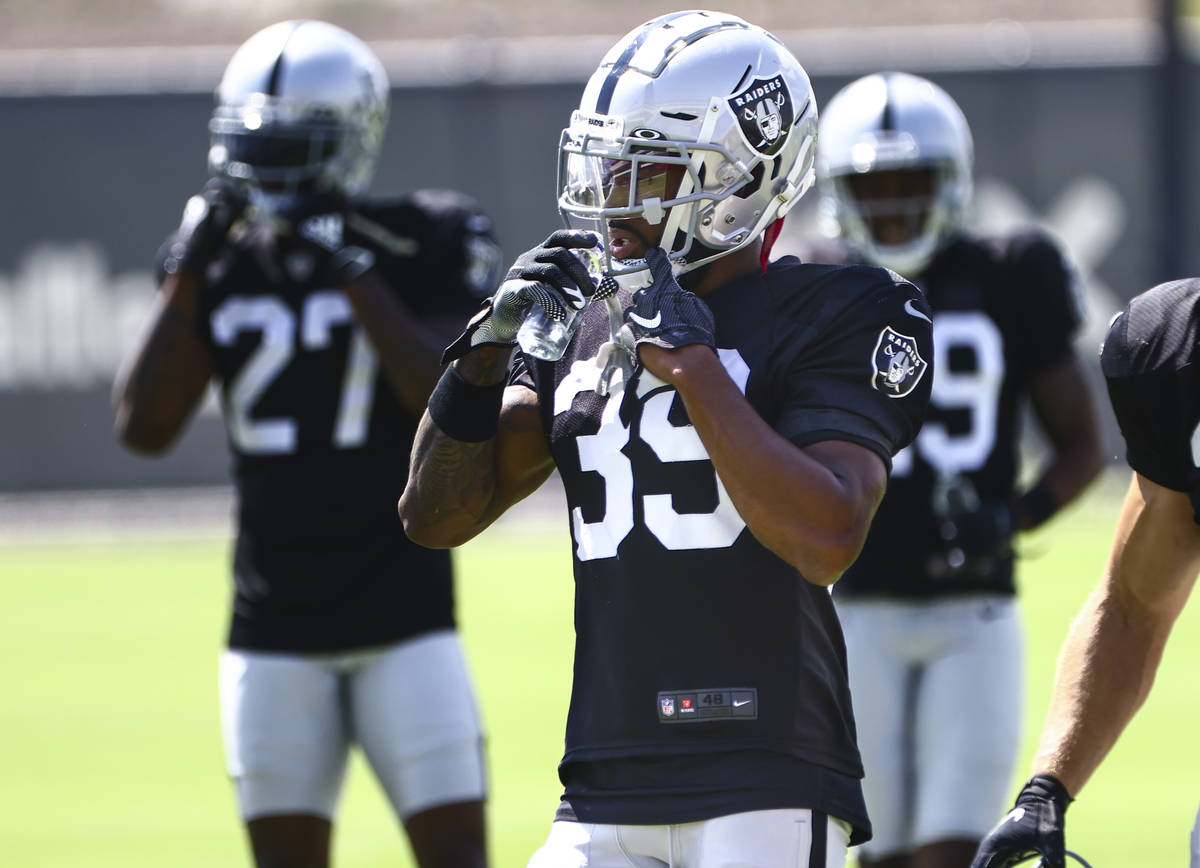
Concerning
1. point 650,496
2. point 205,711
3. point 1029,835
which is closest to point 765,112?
point 650,496

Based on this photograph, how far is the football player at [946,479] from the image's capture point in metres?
4.38

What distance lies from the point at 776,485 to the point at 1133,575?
745 millimetres

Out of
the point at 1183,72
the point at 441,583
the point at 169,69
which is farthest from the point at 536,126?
the point at 441,583

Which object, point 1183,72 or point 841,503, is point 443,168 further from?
point 841,503

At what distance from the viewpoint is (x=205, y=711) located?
773 cm

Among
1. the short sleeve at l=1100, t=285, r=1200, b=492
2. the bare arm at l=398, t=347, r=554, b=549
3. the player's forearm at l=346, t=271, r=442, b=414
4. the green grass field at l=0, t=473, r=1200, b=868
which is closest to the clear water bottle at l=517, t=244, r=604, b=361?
the bare arm at l=398, t=347, r=554, b=549

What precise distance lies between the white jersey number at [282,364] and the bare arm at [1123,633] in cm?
182

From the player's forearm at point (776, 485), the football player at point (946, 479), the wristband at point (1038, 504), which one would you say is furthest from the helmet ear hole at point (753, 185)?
the wristband at point (1038, 504)

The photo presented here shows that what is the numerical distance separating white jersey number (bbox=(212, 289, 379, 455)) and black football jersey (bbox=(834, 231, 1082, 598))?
124 cm

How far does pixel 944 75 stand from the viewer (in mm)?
13547

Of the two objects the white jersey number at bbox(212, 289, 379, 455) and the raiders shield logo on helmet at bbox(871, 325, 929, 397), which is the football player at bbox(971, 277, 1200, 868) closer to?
the raiders shield logo on helmet at bbox(871, 325, 929, 397)

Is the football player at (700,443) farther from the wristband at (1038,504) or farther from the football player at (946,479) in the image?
the wristband at (1038,504)

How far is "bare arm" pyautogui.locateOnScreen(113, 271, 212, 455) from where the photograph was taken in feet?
14.4

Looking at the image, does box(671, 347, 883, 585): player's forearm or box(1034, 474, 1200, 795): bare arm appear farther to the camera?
box(1034, 474, 1200, 795): bare arm
